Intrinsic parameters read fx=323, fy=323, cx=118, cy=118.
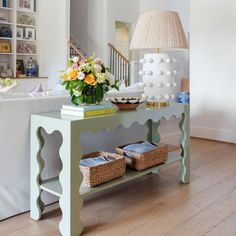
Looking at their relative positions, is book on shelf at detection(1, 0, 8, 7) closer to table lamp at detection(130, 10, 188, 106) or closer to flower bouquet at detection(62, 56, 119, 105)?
table lamp at detection(130, 10, 188, 106)

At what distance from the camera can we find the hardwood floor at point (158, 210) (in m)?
2.01

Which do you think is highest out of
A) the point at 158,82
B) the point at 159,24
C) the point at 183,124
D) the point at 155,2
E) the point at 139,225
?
the point at 155,2

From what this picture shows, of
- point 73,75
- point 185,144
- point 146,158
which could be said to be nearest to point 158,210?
point 146,158

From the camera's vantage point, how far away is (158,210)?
232 centimetres

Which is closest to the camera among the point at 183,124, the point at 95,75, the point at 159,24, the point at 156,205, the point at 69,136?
the point at 69,136

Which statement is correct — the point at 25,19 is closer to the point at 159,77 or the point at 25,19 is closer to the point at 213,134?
the point at 213,134

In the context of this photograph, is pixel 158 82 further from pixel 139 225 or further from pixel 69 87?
pixel 139 225

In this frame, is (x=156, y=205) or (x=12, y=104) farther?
(x=156, y=205)

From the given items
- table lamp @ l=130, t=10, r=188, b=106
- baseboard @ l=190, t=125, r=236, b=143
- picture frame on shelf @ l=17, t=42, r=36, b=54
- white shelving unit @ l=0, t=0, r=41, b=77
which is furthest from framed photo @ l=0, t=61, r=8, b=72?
table lamp @ l=130, t=10, r=188, b=106

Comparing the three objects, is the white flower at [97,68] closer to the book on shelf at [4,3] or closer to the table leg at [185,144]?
the table leg at [185,144]

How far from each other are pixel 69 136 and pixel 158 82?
3.89 feet

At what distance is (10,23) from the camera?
656 centimetres

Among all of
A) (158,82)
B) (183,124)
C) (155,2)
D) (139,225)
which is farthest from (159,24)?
(155,2)

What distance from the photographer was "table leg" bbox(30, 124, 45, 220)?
2.12m
